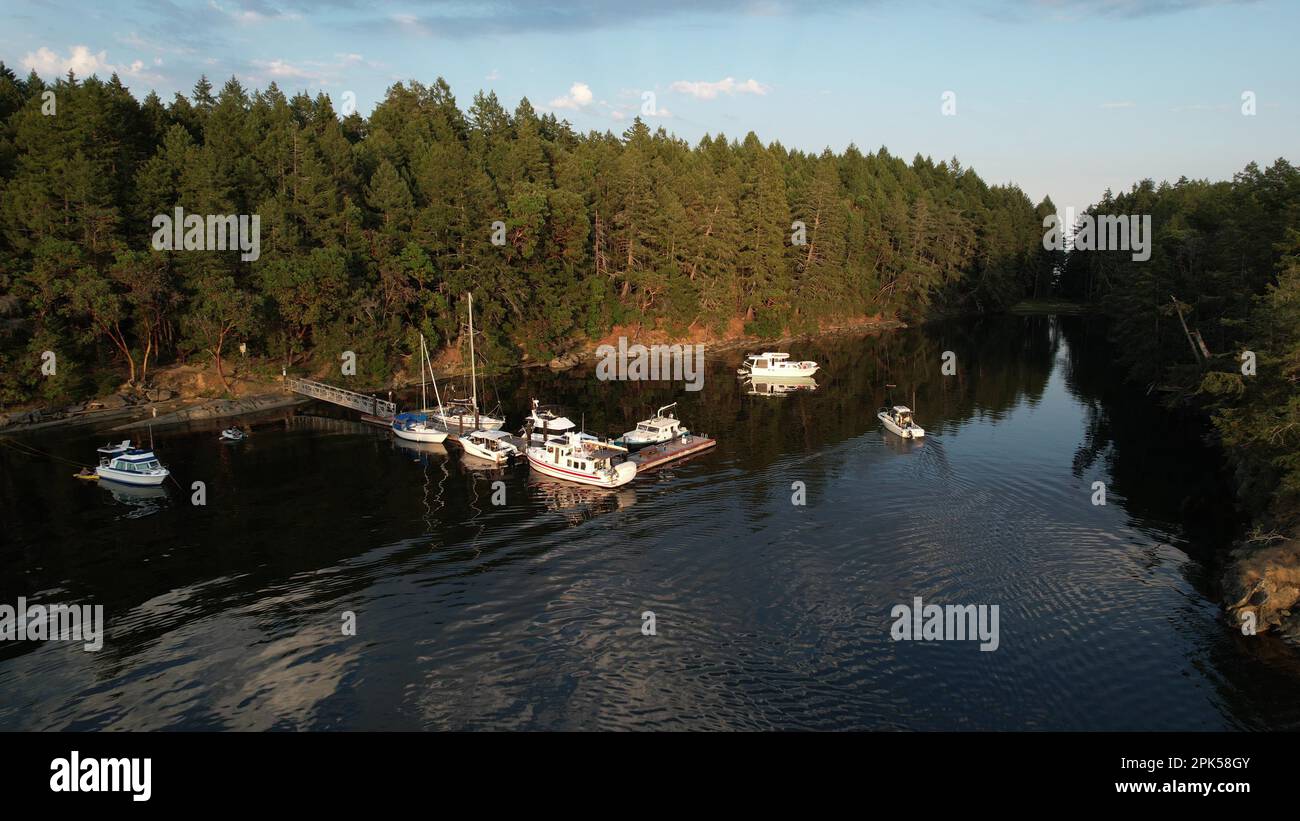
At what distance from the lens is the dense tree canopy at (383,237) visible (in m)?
69.8

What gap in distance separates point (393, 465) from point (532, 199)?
51169 mm

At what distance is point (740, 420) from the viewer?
7456 centimetres

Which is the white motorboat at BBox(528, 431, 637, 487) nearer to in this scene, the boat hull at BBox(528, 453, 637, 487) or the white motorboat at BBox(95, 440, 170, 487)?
the boat hull at BBox(528, 453, 637, 487)

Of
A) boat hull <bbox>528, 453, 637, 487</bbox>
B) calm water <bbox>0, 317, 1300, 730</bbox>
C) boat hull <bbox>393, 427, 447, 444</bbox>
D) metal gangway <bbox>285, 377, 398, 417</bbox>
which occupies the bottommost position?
calm water <bbox>0, 317, 1300, 730</bbox>

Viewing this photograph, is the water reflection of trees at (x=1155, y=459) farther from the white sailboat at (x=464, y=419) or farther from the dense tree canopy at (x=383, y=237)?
the dense tree canopy at (x=383, y=237)

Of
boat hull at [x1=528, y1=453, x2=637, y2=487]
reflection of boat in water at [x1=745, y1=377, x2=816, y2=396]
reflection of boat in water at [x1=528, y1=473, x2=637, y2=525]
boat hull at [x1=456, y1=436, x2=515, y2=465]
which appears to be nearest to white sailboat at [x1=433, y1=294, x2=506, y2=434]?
boat hull at [x1=456, y1=436, x2=515, y2=465]

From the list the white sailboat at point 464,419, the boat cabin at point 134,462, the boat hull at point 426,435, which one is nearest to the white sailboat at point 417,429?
the boat hull at point 426,435

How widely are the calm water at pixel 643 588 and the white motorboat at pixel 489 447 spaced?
2.13m

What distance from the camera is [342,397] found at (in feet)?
257

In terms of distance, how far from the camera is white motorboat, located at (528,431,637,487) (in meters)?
53.2

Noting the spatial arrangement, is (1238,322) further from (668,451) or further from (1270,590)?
(668,451)

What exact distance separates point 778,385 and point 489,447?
1685 inches
